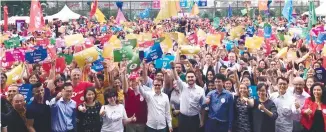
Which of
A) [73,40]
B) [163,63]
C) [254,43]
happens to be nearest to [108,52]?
[73,40]

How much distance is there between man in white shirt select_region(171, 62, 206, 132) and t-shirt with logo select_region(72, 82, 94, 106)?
1418 mm

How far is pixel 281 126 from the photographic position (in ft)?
26.6

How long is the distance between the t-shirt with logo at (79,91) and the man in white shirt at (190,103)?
1418 millimetres

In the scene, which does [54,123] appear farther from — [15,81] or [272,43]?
[272,43]

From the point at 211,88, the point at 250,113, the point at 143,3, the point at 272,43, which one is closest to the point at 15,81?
the point at 211,88

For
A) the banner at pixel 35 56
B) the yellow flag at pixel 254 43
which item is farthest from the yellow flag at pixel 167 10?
the banner at pixel 35 56

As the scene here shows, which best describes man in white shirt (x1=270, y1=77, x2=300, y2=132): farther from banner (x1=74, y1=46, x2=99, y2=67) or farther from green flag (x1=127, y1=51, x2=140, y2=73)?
banner (x1=74, y1=46, x2=99, y2=67)

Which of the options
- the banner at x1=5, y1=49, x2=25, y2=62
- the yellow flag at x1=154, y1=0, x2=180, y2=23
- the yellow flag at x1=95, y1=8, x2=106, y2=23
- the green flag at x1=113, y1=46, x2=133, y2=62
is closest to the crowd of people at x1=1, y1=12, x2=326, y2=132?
the green flag at x1=113, y1=46, x2=133, y2=62

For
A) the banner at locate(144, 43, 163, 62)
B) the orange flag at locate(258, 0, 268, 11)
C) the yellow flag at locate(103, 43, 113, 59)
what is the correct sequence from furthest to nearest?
the orange flag at locate(258, 0, 268, 11)
the yellow flag at locate(103, 43, 113, 59)
the banner at locate(144, 43, 163, 62)

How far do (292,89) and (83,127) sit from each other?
10.2ft

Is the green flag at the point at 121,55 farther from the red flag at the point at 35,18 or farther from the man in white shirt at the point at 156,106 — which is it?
the red flag at the point at 35,18

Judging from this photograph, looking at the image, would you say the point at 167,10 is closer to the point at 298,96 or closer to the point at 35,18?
the point at 35,18

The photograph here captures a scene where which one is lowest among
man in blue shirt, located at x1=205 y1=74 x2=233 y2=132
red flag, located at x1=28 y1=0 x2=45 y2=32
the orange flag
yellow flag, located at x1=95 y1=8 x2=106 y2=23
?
man in blue shirt, located at x1=205 y1=74 x2=233 y2=132

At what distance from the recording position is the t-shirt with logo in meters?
7.95
